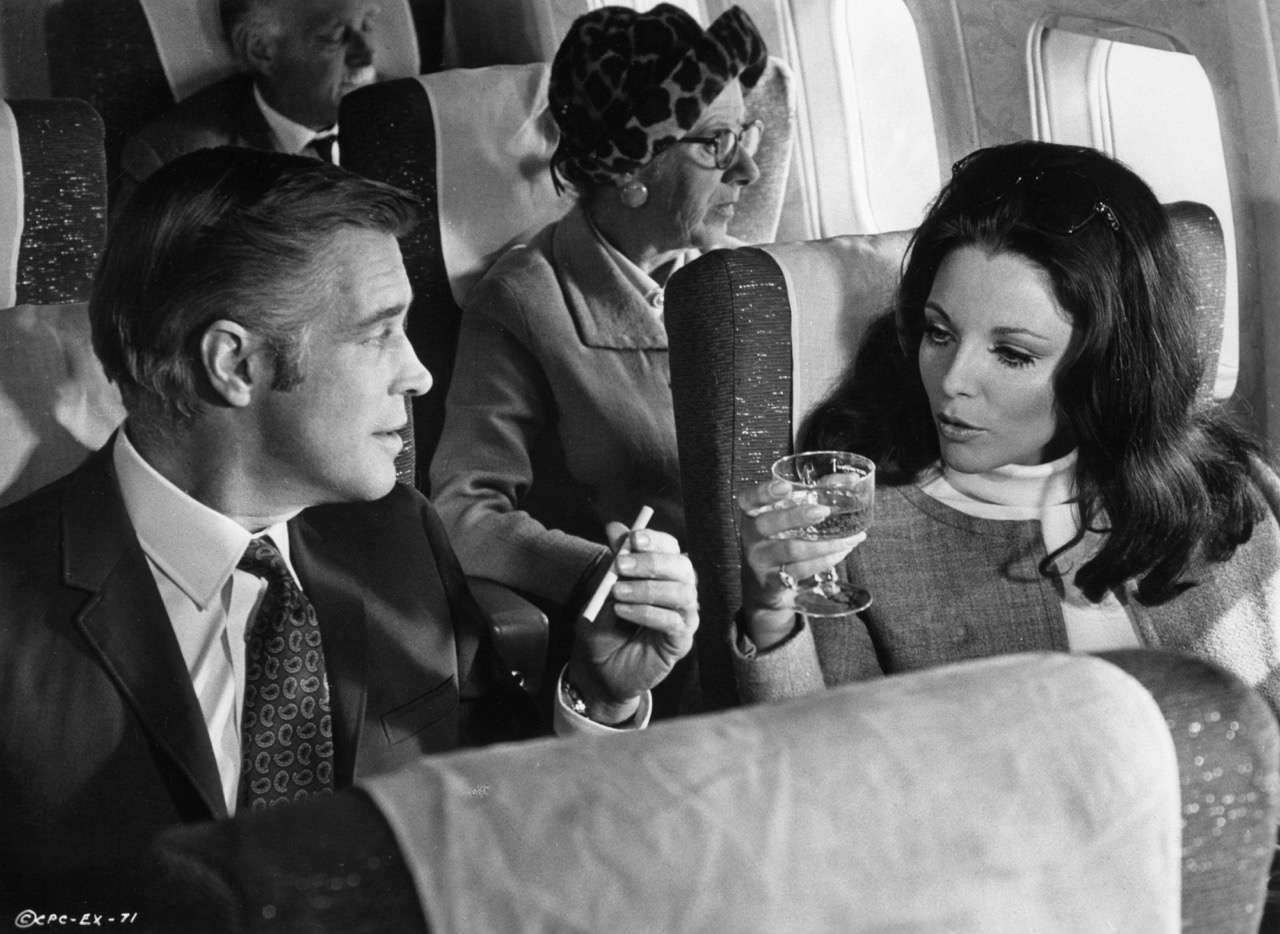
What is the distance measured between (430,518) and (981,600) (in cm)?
65

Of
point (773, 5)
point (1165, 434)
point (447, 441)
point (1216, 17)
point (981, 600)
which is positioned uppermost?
point (773, 5)

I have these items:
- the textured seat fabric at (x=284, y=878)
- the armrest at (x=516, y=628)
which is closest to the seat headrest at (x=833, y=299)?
the armrest at (x=516, y=628)

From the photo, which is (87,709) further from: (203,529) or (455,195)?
(455,195)

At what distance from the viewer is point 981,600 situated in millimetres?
1676

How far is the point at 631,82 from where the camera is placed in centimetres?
150

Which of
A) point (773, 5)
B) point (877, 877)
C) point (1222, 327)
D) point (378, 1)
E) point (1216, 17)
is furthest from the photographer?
point (1222, 327)

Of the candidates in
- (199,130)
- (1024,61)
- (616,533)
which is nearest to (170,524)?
(199,130)

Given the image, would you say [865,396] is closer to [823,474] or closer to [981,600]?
[823,474]

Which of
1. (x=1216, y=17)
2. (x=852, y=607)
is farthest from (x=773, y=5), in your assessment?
(x=852, y=607)

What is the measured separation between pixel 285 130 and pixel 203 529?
0.39 meters

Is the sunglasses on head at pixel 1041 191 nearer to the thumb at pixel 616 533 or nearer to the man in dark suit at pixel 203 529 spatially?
the thumb at pixel 616 533

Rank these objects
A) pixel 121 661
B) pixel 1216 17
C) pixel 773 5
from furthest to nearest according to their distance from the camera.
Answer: pixel 1216 17 < pixel 773 5 < pixel 121 661

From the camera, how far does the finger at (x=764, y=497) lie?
1549mm

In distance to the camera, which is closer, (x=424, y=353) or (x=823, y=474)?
(x=424, y=353)
